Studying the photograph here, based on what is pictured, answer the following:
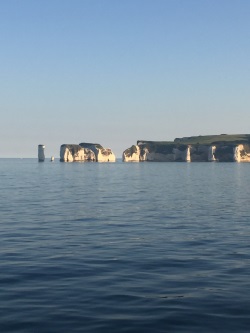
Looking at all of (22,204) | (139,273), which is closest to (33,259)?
(139,273)

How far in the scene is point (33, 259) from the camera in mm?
24594

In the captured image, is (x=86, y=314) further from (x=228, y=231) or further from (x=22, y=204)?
(x=22, y=204)

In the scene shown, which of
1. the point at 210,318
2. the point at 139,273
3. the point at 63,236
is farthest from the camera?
the point at 63,236

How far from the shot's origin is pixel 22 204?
2159 inches

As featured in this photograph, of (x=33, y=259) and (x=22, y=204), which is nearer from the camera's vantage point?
(x=33, y=259)

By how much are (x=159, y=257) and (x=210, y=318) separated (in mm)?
9732

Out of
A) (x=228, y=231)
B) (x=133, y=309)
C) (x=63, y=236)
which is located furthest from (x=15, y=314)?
(x=228, y=231)

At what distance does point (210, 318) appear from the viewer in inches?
607

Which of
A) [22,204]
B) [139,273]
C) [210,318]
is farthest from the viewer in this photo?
[22,204]

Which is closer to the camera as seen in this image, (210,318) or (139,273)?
(210,318)

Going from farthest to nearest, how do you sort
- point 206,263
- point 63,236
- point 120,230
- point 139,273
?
point 120,230 < point 63,236 < point 206,263 < point 139,273

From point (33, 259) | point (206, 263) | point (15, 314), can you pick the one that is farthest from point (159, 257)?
point (15, 314)

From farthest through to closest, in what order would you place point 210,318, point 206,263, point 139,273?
point 206,263, point 139,273, point 210,318

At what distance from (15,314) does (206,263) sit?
11.3 metres
